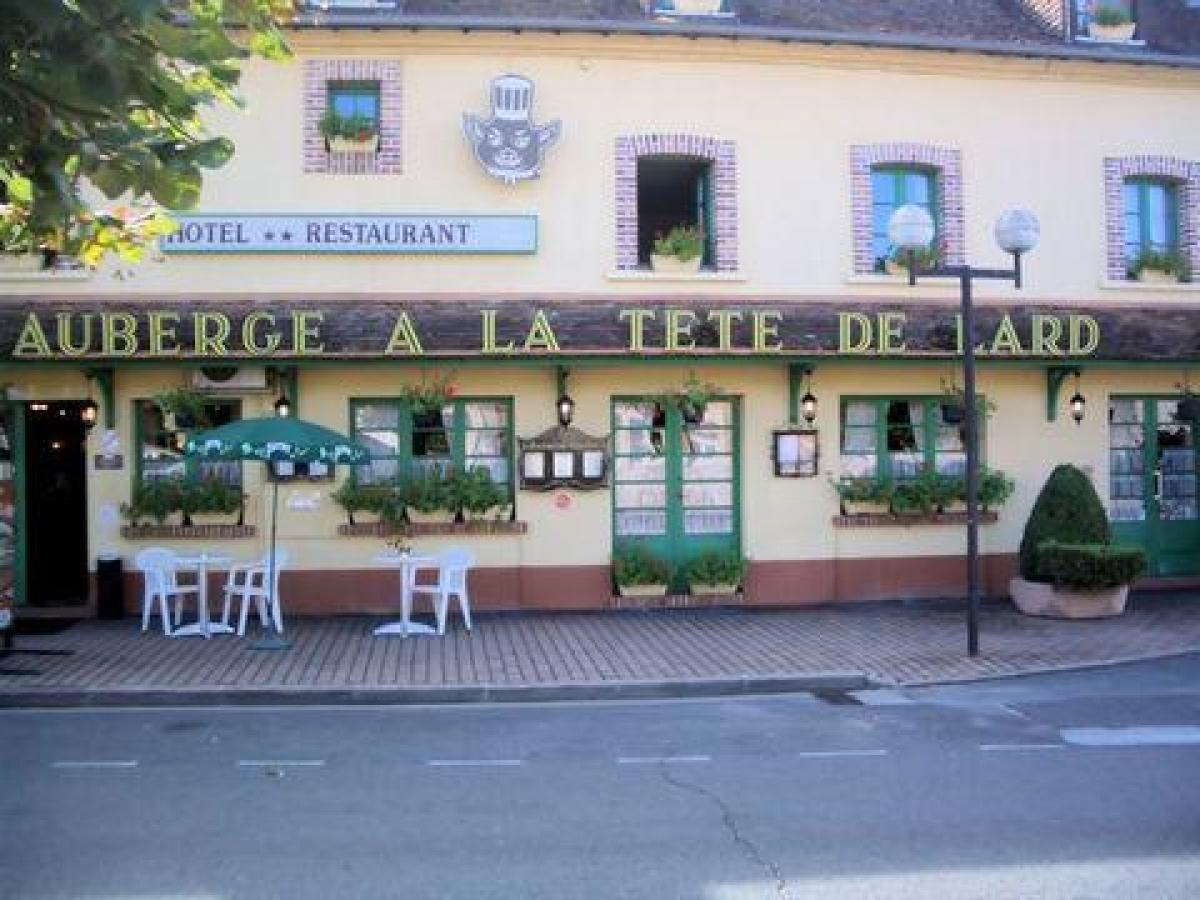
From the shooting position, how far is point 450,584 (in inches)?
488

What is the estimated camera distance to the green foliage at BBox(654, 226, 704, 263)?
13.5 meters

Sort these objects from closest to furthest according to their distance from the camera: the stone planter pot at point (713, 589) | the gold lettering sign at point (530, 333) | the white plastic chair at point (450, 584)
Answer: the white plastic chair at point (450, 584), the gold lettering sign at point (530, 333), the stone planter pot at point (713, 589)

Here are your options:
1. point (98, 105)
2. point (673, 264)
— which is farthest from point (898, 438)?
point (98, 105)

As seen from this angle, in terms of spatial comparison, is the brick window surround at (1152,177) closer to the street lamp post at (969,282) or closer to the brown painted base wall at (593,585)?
the brown painted base wall at (593,585)

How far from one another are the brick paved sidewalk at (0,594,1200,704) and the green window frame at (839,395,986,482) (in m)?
1.78

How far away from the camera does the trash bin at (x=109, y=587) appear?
12.9 meters

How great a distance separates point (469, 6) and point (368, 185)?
2735 millimetres

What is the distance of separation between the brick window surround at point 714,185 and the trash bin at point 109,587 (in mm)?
6589

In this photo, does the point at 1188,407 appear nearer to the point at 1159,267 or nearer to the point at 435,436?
the point at 1159,267

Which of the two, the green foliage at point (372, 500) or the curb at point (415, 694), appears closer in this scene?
the curb at point (415, 694)

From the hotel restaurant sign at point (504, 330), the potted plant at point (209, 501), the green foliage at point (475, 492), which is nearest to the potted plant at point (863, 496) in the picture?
the hotel restaurant sign at point (504, 330)

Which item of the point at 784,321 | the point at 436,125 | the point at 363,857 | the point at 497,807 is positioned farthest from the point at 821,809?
the point at 436,125

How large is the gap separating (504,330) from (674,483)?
9.17ft

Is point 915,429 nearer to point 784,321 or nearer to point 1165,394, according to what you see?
point 784,321
